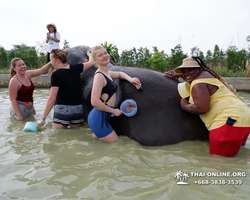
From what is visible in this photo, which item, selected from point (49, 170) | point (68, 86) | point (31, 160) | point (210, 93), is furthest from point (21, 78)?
point (210, 93)

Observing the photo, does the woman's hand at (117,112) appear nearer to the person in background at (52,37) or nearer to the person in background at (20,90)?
the person in background at (20,90)

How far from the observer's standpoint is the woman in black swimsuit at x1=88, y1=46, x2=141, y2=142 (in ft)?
9.50

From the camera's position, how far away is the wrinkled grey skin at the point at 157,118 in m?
2.86

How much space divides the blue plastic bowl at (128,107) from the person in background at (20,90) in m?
2.00

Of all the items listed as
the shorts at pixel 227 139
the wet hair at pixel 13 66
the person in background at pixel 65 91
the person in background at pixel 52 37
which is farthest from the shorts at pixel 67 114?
the person in background at pixel 52 37

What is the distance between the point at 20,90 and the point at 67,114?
1218 mm

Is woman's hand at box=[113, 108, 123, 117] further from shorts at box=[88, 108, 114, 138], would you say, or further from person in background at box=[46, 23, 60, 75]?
person in background at box=[46, 23, 60, 75]

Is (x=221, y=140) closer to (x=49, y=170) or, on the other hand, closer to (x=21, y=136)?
(x=49, y=170)

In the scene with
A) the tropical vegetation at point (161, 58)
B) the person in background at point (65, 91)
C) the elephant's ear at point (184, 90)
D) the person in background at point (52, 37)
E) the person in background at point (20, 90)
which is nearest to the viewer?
the elephant's ear at point (184, 90)

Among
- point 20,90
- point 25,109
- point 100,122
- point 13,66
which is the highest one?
point 13,66

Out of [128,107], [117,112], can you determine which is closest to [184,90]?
[128,107]

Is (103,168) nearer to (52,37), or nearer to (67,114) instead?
(67,114)

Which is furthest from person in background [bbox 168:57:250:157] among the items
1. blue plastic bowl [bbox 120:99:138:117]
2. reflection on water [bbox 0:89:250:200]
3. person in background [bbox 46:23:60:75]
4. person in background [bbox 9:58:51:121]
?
person in background [bbox 46:23:60:75]

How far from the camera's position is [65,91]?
354 cm
